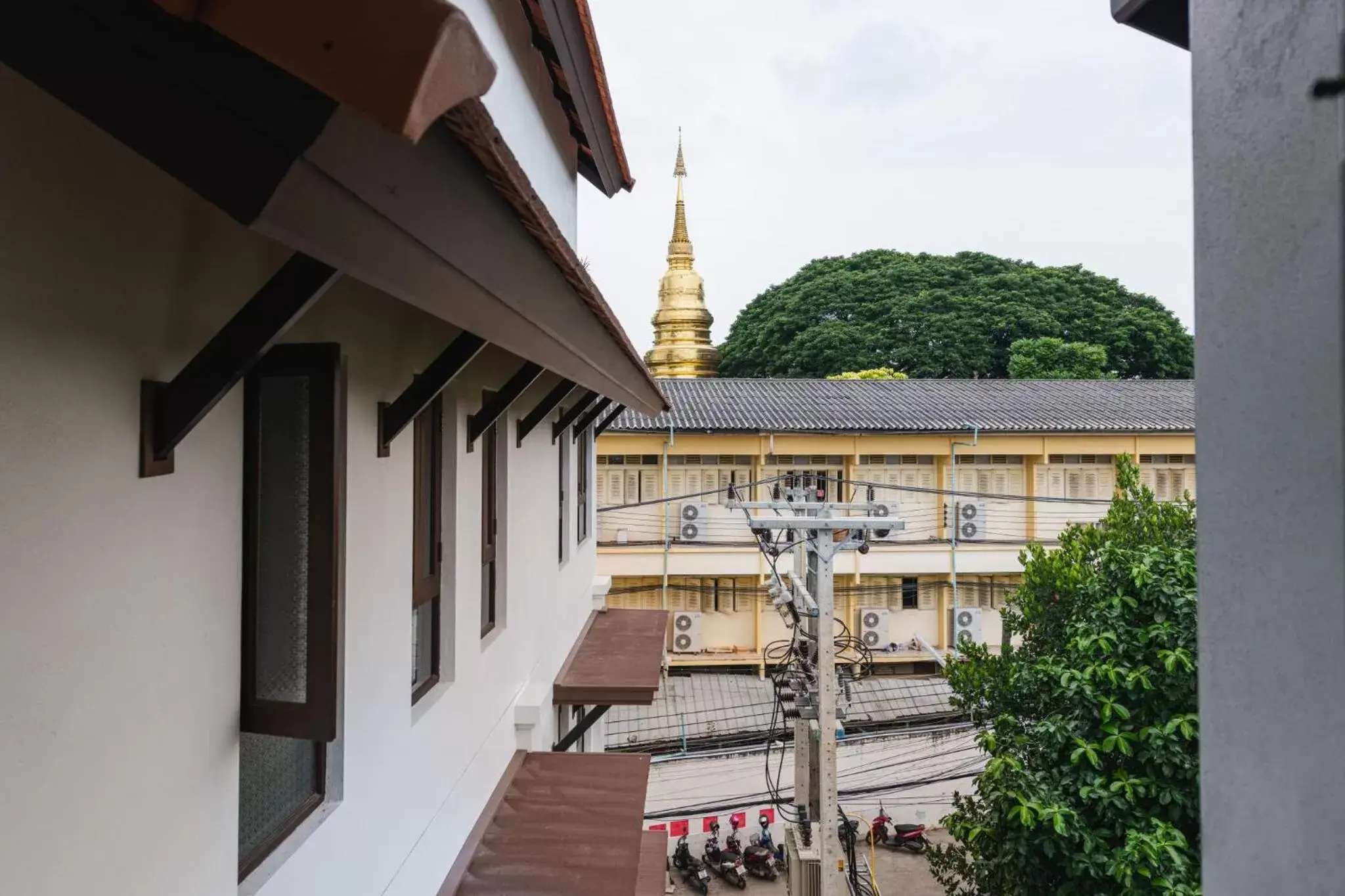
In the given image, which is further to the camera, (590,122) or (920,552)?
(920,552)

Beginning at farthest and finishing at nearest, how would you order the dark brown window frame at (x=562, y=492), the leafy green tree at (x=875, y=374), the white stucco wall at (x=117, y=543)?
the leafy green tree at (x=875, y=374), the dark brown window frame at (x=562, y=492), the white stucco wall at (x=117, y=543)

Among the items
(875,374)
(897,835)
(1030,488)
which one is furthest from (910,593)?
(875,374)

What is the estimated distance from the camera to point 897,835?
14.3 meters

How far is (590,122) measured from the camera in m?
8.23

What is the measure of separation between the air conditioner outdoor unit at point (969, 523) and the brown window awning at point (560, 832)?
1612 centimetres

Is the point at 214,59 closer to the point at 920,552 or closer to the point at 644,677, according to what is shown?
the point at 644,677

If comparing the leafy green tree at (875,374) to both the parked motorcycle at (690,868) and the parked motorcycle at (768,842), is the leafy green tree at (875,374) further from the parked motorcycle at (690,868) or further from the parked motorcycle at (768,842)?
the parked motorcycle at (690,868)

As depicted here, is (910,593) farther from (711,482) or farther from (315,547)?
(315,547)

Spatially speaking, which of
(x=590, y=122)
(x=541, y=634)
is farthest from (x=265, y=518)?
(x=590, y=122)

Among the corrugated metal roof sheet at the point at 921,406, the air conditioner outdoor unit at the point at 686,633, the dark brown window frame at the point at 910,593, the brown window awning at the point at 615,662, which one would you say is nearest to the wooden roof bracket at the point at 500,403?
the brown window awning at the point at 615,662

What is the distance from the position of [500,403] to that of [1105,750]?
5.12m

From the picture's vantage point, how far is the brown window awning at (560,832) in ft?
12.9

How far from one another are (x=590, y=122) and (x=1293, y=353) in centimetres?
775

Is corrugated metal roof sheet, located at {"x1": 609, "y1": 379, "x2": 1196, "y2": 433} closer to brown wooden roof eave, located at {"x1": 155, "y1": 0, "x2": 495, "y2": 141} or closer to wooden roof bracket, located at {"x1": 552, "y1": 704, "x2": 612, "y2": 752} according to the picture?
wooden roof bracket, located at {"x1": 552, "y1": 704, "x2": 612, "y2": 752}
